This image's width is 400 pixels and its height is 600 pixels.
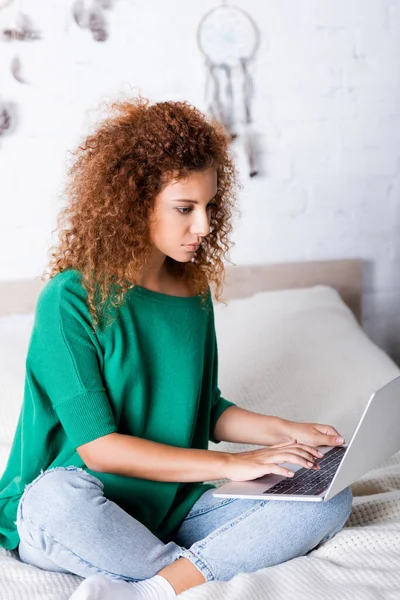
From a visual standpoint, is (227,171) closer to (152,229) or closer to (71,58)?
(152,229)

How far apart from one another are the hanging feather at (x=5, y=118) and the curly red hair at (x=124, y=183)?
782 millimetres

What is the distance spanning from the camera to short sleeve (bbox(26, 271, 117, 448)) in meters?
1.21

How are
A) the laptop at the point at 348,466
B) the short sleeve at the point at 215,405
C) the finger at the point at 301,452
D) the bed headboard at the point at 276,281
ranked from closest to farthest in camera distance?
the laptop at the point at 348,466 → the finger at the point at 301,452 → the short sleeve at the point at 215,405 → the bed headboard at the point at 276,281

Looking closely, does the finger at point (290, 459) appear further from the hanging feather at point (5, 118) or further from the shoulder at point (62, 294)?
the hanging feather at point (5, 118)

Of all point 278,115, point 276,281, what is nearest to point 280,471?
point 276,281

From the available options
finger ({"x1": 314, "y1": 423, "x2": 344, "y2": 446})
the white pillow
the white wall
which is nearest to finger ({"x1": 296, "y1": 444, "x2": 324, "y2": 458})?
finger ({"x1": 314, "y1": 423, "x2": 344, "y2": 446})

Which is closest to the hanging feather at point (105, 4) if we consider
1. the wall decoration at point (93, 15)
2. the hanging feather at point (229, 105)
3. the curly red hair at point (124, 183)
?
the wall decoration at point (93, 15)

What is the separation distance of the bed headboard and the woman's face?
0.90 m

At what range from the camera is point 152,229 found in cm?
129

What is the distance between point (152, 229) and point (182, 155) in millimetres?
125

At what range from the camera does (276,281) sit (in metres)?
2.33

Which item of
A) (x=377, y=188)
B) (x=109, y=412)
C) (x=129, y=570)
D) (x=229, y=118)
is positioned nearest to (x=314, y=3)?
(x=229, y=118)

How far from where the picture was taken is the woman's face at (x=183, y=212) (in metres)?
1.26

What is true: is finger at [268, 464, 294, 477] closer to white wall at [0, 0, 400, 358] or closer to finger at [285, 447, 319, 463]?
finger at [285, 447, 319, 463]
